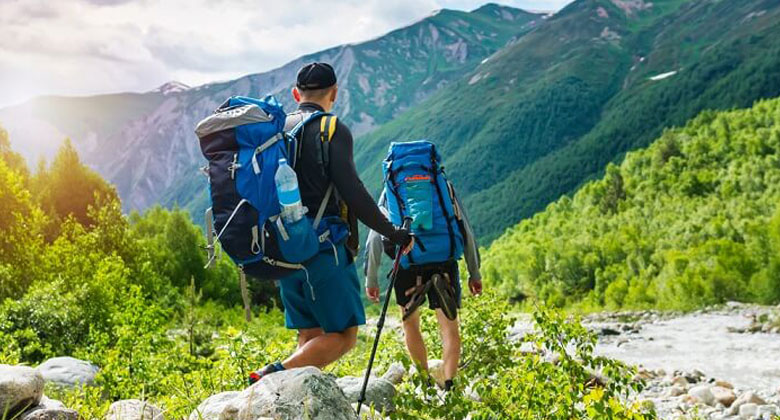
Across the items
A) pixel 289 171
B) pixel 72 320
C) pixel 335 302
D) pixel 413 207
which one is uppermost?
pixel 289 171

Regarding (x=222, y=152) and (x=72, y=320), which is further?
(x=72, y=320)

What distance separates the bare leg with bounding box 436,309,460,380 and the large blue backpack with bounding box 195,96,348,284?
204 centimetres

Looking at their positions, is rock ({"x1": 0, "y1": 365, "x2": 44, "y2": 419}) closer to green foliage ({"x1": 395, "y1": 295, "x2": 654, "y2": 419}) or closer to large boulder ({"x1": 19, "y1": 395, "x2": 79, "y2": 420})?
large boulder ({"x1": 19, "y1": 395, "x2": 79, "y2": 420})

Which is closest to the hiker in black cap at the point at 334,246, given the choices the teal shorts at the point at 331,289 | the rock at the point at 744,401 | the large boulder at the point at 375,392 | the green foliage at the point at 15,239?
the teal shorts at the point at 331,289

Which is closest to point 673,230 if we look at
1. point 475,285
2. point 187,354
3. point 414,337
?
point 187,354

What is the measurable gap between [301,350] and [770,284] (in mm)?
29320

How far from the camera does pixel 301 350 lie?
4.11m

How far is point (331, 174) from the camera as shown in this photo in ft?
12.9

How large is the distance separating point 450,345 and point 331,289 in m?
1.95

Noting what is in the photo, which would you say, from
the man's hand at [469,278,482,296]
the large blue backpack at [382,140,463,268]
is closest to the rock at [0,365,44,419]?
the large blue backpack at [382,140,463,268]

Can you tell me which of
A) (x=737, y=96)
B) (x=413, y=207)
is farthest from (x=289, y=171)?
(x=737, y=96)

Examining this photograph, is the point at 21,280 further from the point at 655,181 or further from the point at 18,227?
the point at 655,181

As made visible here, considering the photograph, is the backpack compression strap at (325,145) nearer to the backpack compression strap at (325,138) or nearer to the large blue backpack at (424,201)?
the backpack compression strap at (325,138)

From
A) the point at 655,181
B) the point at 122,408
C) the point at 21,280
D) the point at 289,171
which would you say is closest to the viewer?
the point at 289,171
